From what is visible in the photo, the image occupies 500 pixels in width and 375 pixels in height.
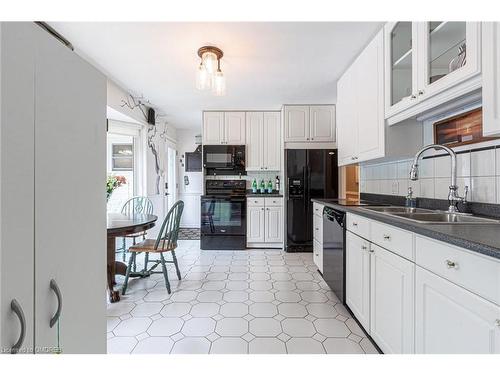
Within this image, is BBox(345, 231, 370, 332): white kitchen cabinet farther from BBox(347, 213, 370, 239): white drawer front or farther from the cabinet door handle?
the cabinet door handle

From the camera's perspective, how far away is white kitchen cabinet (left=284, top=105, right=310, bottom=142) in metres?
3.79

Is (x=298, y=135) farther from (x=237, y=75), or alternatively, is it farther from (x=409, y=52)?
(x=409, y=52)

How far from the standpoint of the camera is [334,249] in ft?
7.02

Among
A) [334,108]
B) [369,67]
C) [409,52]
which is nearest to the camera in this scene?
[409,52]

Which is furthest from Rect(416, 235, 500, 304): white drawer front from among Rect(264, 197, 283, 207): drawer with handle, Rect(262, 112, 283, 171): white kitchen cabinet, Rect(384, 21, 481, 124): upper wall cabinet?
Rect(262, 112, 283, 171): white kitchen cabinet

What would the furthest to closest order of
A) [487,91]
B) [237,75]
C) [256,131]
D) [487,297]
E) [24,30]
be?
[256,131]
[237,75]
[487,91]
[487,297]
[24,30]

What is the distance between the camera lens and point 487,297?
763 mm

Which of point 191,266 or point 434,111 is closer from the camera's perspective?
point 434,111

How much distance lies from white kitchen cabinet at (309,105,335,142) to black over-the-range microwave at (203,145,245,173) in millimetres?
1193

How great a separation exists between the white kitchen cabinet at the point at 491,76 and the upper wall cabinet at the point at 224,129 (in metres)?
3.23

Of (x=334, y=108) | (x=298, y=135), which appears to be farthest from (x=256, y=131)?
(x=334, y=108)

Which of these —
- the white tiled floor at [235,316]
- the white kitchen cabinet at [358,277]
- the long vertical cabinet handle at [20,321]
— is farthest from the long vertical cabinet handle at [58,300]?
the white kitchen cabinet at [358,277]

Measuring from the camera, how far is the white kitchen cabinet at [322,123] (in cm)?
379

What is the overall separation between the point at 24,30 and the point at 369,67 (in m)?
2.30
